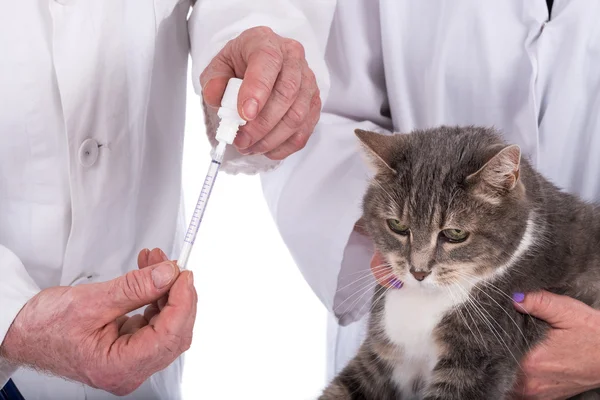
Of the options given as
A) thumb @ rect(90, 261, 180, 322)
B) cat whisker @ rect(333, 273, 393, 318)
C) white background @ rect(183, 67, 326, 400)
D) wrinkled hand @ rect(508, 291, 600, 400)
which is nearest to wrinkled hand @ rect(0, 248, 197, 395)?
thumb @ rect(90, 261, 180, 322)

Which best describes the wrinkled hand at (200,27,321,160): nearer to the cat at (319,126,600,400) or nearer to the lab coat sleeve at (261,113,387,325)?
the cat at (319,126,600,400)

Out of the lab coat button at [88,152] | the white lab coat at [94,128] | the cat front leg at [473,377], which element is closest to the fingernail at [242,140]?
the white lab coat at [94,128]

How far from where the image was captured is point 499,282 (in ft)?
4.83

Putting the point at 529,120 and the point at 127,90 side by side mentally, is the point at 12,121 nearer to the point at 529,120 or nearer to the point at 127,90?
→ the point at 127,90

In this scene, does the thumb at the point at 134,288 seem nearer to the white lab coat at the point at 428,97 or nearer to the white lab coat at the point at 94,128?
the white lab coat at the point at 94,128

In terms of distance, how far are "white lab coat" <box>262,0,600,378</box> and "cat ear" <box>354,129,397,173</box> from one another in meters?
0.29

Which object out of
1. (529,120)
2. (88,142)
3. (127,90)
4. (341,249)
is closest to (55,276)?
(88,142)

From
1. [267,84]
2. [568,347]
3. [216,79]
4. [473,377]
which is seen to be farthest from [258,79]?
[568,347]

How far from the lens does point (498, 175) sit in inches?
54.4

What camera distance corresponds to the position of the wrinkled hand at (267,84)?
138 centimetres

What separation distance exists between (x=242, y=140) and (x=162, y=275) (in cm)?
33

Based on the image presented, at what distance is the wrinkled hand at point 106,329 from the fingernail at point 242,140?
0.98ft

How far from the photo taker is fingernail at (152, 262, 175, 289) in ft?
4.15

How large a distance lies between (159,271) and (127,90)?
1.99 feet
